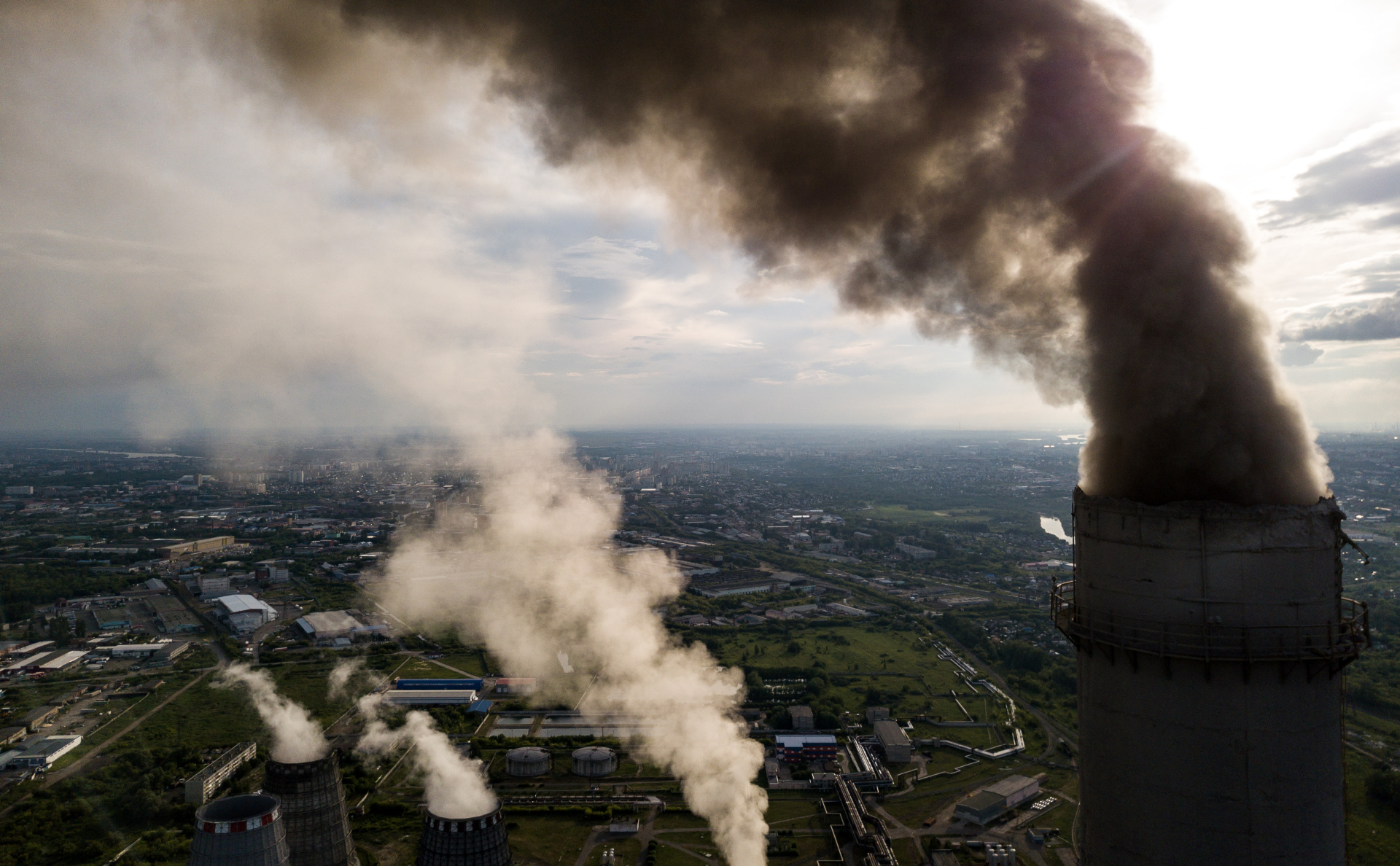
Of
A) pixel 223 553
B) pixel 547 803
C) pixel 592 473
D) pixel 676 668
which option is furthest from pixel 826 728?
pixel 592 473

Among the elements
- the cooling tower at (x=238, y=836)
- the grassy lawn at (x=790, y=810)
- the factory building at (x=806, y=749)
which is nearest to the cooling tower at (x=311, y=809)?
the cooling tower at (x=238, y=836)

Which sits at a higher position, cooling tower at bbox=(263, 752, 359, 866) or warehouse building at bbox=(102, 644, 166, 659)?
cooling tower at bbox=(263, 752, 359, 866)

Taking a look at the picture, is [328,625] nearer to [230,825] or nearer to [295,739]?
[295,739]

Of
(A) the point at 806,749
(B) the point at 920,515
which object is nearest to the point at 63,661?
(A) the point at 806,749

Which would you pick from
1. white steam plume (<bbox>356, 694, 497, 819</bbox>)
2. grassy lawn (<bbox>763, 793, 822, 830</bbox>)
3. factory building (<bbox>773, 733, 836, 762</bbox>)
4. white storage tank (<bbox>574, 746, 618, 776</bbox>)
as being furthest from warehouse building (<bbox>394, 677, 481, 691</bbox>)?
grassy lawn (<bbox>763, 793, 822, 830</bbox>)

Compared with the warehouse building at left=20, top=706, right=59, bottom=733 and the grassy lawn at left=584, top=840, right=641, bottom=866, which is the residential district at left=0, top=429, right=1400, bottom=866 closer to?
the grassy lawn at left=584, top=840, right=641, bottom=866

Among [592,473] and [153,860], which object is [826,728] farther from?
[592,473]

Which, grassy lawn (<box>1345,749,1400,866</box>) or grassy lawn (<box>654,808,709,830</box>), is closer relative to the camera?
grassy lawn (<box>1345,749,1400,866</box>)
